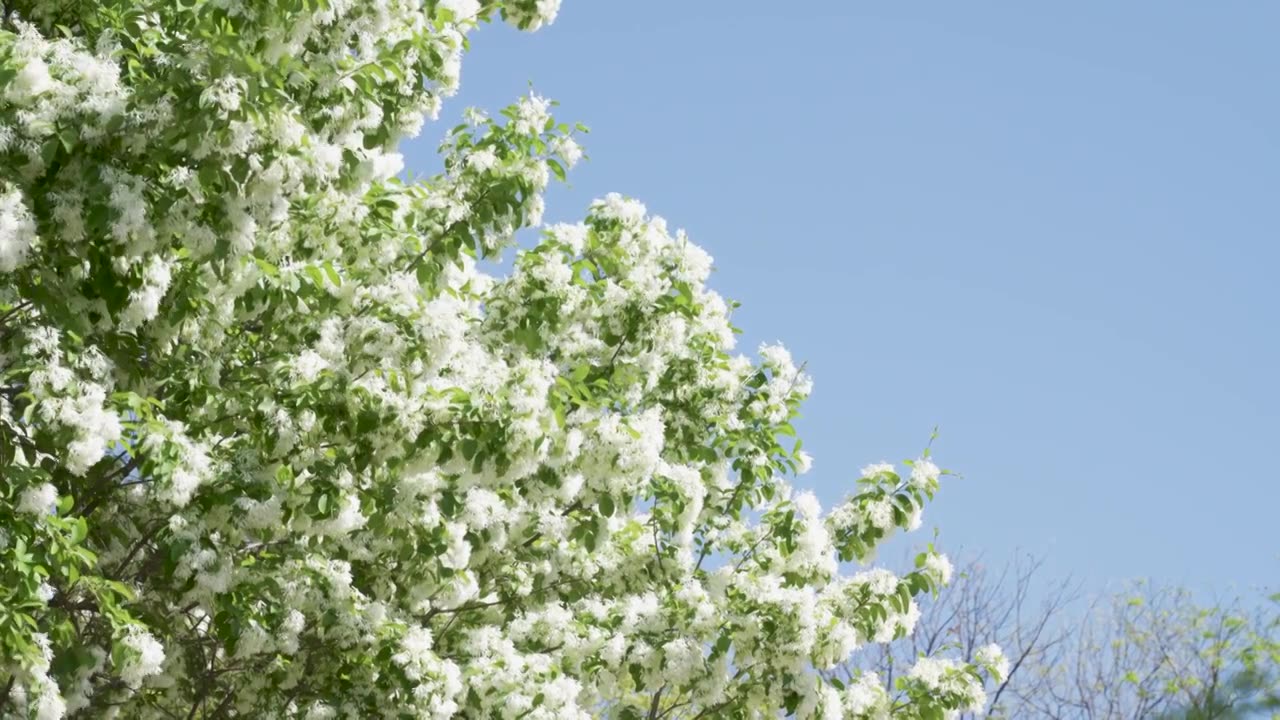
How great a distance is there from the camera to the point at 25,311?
7.69 metres

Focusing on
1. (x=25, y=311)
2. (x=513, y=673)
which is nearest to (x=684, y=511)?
(x=513, y=673)

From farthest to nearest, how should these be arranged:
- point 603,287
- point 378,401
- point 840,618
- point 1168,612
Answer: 1. point 1168,612
2. point 603,287
3. point 840,618
4. point 378,401

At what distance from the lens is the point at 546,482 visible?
28.2 feet

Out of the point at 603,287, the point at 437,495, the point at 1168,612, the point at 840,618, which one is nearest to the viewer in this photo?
the point at 437,495

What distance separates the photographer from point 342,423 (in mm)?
7699

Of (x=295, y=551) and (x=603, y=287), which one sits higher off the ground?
(x=603, y=287)

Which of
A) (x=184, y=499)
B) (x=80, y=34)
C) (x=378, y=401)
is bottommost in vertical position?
(x=184, y=499)

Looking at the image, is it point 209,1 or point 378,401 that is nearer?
point 209,1

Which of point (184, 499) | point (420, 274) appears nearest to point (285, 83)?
point (420, 274)

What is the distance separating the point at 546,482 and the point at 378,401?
4.47 ft

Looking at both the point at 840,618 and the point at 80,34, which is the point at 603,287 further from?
the point at 80,34

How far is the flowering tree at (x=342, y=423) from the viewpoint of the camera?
23.1ft

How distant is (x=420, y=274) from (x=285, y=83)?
4.56 feet

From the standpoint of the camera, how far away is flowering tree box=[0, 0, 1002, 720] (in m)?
7.05
